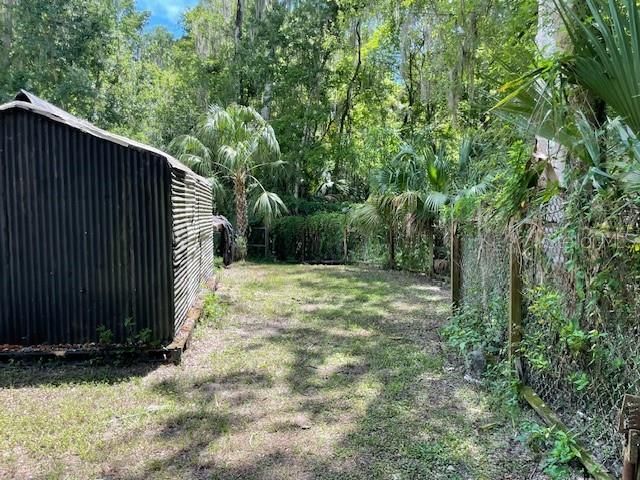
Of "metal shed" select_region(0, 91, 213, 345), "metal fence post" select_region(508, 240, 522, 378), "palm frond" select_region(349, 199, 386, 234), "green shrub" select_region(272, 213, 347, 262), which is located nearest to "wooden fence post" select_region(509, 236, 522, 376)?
"metal fence post" select_region(508, 240, 522, 378)

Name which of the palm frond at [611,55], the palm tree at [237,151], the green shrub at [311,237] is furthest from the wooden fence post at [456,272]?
the green shrub at [311,237]

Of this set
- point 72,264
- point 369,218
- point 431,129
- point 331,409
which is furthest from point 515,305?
point 431,129

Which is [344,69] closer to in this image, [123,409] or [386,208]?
[386,208]

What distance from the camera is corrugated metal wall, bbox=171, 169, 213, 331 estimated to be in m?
4.59

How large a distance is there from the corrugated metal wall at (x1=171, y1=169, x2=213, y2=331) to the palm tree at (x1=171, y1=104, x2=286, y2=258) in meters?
3.70

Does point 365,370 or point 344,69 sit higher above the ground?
point 344,69

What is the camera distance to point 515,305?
3160 mm

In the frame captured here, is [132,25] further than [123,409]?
Yes

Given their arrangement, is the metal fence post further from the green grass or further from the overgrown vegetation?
the green grass

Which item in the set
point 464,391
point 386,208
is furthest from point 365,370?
point 386,208

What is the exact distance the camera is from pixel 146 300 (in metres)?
4.28

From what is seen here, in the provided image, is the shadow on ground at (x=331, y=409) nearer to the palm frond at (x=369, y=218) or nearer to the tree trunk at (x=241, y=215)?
the palm frond at (x=369, y=218)

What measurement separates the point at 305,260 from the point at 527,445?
11186 millimetres

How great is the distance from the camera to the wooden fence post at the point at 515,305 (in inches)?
123
